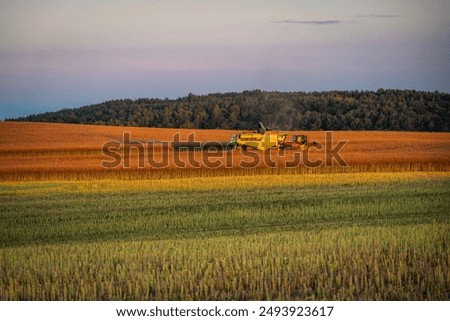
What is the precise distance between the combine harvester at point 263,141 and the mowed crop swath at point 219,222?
1.03 feet

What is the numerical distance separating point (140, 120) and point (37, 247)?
6.44 meters

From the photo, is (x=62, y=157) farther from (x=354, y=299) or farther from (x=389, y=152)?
(x=354, y=299)

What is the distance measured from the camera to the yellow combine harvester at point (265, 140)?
15.2 meters

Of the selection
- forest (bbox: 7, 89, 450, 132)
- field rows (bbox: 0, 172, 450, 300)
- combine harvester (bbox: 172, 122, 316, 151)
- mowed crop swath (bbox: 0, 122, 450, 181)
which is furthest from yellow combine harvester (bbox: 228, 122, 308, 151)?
field rows (bbox: 0, 172, 450, 300)

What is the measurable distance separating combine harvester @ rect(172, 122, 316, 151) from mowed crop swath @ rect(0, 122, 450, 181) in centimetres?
24

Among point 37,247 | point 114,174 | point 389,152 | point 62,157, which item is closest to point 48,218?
point 37,247

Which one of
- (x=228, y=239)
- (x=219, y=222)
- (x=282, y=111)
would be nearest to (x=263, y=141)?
(x=282, y=111)

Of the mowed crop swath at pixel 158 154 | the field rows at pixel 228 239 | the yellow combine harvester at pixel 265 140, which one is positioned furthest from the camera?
the mowed crop swath at pixel 158 154

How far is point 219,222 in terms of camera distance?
12.6 metres

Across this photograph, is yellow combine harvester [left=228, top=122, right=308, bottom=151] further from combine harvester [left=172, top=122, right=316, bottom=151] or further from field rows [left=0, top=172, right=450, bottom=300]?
field rows [left=0, top=172, right=450, bottom=300]

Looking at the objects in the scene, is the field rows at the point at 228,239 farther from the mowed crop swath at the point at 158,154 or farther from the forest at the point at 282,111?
the forest at the point at 282,111

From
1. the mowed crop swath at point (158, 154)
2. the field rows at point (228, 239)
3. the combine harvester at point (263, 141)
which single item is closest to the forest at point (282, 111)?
the combine harvester at point (263, 141)

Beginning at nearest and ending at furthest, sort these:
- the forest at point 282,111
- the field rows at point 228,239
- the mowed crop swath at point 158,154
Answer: the field rows at point 228,239, the forest at point 282,111, the mowed crop swath at point 158,154

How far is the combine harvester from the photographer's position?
15.2m
